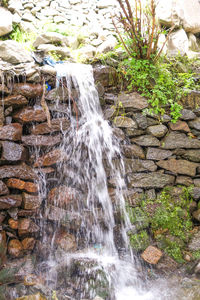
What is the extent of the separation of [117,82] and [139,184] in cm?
156

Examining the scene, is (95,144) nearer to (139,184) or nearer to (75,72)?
(139,184)

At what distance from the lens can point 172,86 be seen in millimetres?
3633

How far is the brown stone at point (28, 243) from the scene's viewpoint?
276 cm

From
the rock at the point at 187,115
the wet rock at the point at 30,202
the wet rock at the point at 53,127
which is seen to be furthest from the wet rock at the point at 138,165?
the wet rock at the point at 30,202

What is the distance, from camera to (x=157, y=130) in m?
3.39

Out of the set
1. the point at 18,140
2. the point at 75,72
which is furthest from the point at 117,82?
the point at 18,140

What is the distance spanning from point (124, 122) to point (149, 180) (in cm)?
89

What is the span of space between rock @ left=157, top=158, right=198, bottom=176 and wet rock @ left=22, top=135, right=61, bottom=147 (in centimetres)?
147

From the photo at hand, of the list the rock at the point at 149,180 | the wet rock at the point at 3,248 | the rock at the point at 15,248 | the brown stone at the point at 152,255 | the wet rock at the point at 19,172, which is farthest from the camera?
the rock at the point at 149,180

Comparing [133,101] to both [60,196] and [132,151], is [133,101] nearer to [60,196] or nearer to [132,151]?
[132,151]

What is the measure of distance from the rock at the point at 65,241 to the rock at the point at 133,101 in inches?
74.8

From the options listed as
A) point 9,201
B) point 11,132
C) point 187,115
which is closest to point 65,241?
point 9,201

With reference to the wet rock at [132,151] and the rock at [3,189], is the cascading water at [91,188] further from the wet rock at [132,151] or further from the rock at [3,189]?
the rock at [3,189]

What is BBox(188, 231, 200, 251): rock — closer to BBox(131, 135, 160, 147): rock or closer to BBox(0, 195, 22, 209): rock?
BBox(131, 135, 160, 147): rock
